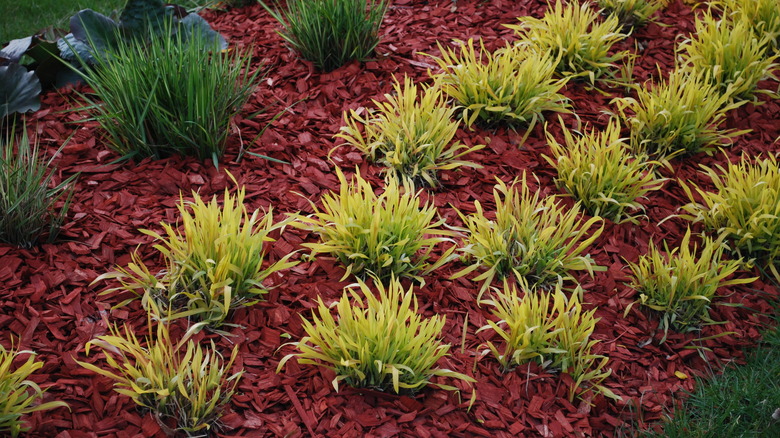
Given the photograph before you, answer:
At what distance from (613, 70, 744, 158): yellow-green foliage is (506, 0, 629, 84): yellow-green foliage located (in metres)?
0.28

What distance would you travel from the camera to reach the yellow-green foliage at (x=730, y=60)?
3.84 metres

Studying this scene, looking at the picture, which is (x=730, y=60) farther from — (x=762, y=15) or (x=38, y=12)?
(x=38, y=12)

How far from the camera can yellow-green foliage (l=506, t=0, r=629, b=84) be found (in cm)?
374

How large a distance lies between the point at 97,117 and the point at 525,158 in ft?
6.47

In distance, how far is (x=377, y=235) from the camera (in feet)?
8.74

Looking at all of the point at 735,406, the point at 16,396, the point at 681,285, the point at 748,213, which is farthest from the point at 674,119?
the point at 16,396

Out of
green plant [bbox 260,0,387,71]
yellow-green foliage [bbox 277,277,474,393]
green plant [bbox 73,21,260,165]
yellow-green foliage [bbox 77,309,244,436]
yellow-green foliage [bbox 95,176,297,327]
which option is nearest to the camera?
yellow-green foliage [bbox 77,309,244,436]

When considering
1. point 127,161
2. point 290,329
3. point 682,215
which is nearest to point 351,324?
point 290,329

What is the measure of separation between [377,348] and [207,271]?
2.21ft

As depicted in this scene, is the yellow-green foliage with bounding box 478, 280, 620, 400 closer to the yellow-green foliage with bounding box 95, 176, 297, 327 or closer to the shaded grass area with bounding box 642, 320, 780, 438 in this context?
the shaded grass area with bounding box 642, 320, 780, 438

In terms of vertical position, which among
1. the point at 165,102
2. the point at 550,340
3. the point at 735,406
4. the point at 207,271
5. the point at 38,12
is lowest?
the point at 735,406

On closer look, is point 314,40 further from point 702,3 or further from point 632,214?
point 702,3

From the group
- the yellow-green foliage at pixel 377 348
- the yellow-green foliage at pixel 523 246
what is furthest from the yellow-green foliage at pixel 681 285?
the yellow-green foliage at pixel 377 348

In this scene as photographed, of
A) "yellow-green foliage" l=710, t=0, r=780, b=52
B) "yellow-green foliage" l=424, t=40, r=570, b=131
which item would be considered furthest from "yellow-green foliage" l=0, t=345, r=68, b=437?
"yellow-green foliage" l=710, t=0, r=780, b=52
